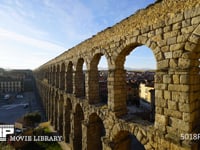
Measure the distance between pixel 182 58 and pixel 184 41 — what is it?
16.0 inches

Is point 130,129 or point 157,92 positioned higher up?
point 157,92

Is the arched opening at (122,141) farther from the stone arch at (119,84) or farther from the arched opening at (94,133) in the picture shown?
the arched opening at (94,133)

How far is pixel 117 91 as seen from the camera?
282 inches

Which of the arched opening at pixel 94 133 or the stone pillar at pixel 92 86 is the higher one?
the stone pillar at pixel 92 86

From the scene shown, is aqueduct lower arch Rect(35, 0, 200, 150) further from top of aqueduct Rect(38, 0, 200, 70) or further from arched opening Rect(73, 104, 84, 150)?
arched opening Rect(73, 104, 84, 150)

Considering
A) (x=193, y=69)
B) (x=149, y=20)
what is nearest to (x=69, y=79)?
(x=149, y=20)

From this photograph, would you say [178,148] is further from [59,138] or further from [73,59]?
[59,138]

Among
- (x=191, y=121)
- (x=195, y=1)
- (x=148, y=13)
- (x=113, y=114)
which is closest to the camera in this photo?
(x=195, y=1)

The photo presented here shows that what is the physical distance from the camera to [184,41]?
4.45 m

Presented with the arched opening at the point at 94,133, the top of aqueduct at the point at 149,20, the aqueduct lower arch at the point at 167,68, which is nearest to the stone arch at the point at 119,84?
the aqueduct lower arch at the point at 167,68

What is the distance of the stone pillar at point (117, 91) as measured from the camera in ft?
23.2

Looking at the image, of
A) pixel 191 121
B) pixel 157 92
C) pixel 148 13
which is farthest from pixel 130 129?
pixel 148 13

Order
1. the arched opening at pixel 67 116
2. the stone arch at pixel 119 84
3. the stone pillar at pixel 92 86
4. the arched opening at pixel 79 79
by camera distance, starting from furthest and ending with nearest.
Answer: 1. the arched opening at pixel 67 116
2. the arched opening at pixel 79 79
3. the stone pillar at pixel 92 86
4. the stone arch at pixel 119 84

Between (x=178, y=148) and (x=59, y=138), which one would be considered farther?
(x=59, y=138)
